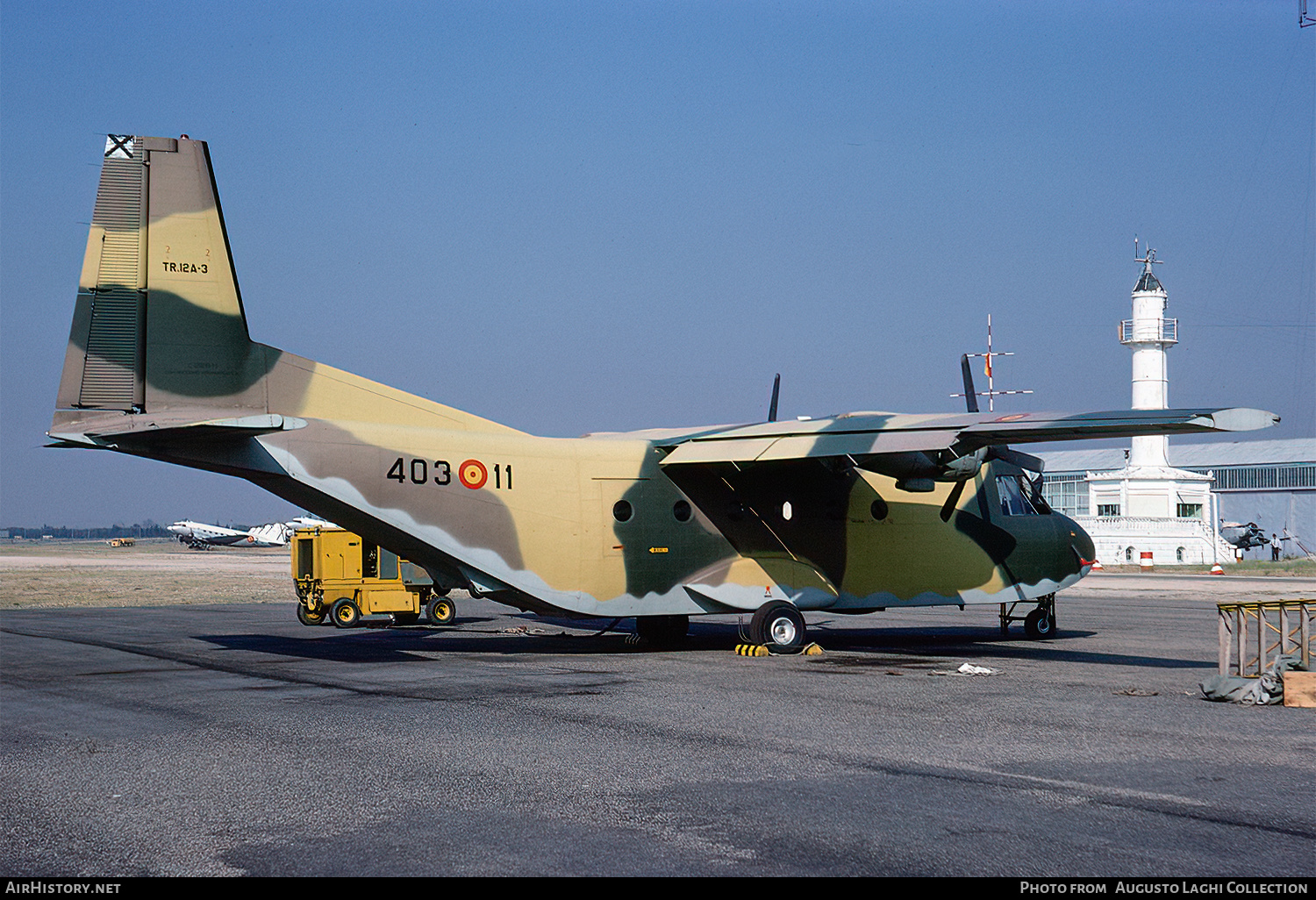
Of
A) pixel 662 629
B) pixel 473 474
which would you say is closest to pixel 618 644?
pixel 662 629

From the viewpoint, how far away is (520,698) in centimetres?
1412

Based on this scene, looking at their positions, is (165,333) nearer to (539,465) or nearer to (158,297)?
(158,297)

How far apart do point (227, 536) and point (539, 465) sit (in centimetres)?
12071

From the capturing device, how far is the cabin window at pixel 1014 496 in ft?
75.0

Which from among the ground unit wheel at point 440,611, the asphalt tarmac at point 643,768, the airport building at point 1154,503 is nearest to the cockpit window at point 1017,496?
the asphalt tarmac at point 643,768

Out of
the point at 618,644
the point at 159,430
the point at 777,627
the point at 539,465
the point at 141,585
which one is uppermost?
Answer: the point at 159,430

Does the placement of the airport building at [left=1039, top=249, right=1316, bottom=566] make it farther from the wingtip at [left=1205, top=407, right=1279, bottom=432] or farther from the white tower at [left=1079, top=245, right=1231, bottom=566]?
the wingtip at [left=1205, top=407, right=1279, bottom=432]

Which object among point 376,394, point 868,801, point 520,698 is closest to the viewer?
point 868,801

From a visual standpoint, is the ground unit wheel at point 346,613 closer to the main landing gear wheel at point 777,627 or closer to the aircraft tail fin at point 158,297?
the aircraft tail fin at point 158,297

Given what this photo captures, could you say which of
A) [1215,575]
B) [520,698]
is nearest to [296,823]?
[520,698]

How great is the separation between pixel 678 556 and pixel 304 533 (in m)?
12.5

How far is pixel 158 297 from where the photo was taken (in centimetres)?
1725

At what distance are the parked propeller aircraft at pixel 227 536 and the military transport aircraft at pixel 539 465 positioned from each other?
4358 inches
